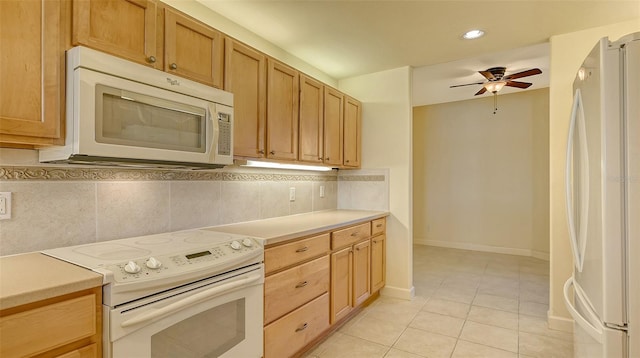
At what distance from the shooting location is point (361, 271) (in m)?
2.92

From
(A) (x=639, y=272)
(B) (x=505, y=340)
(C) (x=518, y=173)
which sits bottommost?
(B) (x=505, y=340)

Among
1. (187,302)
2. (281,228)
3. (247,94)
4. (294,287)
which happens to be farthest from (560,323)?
(247,94)

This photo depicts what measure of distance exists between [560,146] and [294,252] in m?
2.41

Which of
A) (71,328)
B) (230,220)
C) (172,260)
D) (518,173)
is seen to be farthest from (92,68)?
(518,173)

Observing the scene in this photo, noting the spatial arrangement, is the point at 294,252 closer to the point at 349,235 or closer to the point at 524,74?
the point at 349,235

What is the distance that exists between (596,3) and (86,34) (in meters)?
3.06

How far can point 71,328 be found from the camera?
1.08 meters

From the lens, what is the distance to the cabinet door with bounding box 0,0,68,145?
46.6 inches

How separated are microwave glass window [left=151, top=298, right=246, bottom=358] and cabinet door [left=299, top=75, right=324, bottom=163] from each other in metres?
1.36

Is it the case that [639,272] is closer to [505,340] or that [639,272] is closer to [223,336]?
[505,340]

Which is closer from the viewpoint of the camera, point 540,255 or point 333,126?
point 333,126

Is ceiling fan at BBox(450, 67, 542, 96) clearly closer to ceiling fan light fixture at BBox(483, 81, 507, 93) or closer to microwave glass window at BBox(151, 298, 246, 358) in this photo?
ceiling fan light fixture at BBox(483, 81, 507, 93)

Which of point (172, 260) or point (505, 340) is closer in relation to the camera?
point (172, 260)

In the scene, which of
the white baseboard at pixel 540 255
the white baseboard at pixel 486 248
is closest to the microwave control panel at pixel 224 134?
the white baseboard at pixel 486 248
